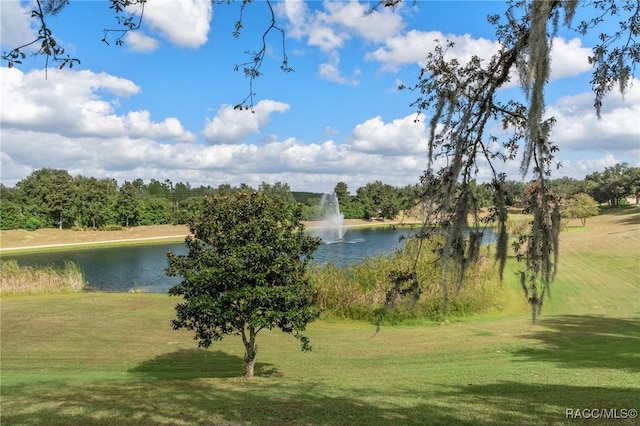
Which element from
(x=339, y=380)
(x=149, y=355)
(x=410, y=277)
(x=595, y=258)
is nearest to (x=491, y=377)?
(x=339, y=380)

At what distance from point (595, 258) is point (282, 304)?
97.0 feet

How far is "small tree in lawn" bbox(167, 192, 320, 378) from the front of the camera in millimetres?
9383

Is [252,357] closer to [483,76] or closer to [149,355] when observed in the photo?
[149,355]

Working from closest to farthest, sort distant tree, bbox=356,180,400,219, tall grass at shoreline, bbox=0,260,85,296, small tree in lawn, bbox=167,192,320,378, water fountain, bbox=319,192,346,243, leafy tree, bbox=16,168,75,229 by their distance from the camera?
small tree in lawn, bbox=167,192,320,378, tall grass at shoreline, bbox=0,260,85,296, water fountain, bbox=319,192,346,243, leafy tree, bbox=16,168,75,229, distant tree, bbox=356,180,400,219

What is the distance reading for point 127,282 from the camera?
106ft

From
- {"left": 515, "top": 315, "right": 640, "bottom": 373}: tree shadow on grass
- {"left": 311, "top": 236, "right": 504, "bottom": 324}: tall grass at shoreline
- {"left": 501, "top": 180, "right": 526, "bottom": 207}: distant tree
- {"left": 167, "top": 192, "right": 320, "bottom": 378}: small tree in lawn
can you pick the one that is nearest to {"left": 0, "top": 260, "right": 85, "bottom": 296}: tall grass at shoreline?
{"left": 311, "top": 236, "right": 504, "bottom": 324}: tall grass at shoreline

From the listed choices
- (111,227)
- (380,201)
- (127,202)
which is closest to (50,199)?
(111,227)

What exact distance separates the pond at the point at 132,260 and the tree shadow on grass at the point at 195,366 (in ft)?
37.3

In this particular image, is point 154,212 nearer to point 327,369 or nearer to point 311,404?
point 327,369

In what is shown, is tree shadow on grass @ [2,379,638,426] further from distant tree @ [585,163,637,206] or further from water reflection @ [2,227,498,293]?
distant tree @ [585,163,637,206]

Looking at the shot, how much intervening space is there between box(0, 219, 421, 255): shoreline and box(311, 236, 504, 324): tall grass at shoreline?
36068mm

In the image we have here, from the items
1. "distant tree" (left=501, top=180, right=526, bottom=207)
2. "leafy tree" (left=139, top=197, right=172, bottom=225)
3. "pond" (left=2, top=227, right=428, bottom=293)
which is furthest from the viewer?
"leafy tree" (left=139, top=197, right=172, bottom=225)

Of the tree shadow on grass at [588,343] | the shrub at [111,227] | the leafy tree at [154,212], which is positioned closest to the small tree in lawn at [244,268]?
the tree shadow on grass at [588,343]

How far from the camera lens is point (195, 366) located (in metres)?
12.1
